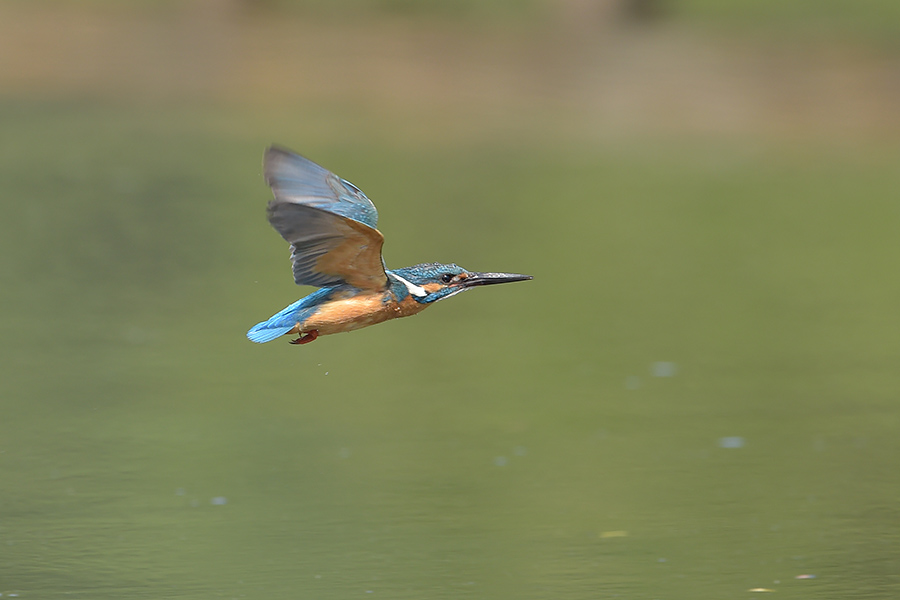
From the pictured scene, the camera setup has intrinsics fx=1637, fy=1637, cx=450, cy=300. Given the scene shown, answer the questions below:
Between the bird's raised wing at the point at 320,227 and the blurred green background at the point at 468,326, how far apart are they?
1.58 metres

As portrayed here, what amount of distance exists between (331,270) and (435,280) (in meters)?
0.37

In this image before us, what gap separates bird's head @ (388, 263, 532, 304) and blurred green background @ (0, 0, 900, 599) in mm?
1488

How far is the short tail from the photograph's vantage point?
555cm

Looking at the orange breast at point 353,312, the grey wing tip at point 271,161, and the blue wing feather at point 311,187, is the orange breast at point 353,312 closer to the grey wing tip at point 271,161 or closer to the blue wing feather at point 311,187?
the blue wing feather at point 311,187

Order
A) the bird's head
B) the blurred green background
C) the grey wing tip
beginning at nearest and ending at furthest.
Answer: the grey wing tip → the bird's head → the blurred green background

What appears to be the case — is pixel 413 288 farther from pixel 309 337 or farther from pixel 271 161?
pixel 271 161

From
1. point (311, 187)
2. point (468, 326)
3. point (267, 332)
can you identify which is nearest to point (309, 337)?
point (267, 332)

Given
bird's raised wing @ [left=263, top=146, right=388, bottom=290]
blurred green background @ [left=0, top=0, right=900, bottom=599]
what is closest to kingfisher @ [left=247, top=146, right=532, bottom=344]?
bird's raised wing @ [left=263, top=146, right=388, bottom=290]

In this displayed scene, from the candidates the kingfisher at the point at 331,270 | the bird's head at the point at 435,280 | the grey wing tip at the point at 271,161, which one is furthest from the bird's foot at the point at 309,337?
the grey wing tip at the point at 271,161

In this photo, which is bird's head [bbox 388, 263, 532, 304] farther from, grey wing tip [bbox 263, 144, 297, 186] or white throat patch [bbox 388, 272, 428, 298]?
grey wing tip [bbox 263, 144, 297, 186]

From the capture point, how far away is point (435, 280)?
574cm

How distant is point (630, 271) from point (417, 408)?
4.00m

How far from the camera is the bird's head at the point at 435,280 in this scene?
5.70 metres

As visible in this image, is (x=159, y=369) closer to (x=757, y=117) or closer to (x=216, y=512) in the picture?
(x=216, y=512)
